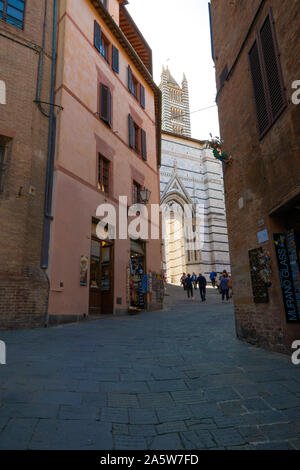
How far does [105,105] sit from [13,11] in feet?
14.7

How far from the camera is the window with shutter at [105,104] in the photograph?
13438mm

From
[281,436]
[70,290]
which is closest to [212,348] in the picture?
[281,436]

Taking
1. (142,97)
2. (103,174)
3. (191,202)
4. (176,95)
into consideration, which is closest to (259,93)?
(103,174)

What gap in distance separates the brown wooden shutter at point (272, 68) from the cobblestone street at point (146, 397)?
182 inches

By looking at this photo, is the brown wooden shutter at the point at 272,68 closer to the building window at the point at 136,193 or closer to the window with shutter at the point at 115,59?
the building window at the point at 136,193

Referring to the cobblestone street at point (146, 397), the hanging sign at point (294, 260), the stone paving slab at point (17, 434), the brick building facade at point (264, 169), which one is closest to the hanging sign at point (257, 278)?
the brick building facade at point (264, 169)

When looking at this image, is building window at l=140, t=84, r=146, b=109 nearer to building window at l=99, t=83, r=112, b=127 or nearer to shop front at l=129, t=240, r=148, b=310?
building window at l=99, t=83, r=112, b=127

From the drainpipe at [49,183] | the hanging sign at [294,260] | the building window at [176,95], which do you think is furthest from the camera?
the building window at [176,95]

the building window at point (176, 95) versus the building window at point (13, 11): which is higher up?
the building window at point (176, 95)

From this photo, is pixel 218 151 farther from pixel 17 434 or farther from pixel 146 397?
pixel 17 434

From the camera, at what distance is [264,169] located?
6.59 m

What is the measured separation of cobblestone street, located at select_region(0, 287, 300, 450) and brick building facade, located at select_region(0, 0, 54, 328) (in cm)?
254

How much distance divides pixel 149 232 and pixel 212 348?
10.6 m

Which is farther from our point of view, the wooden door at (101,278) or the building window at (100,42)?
the building window at (100,42)
